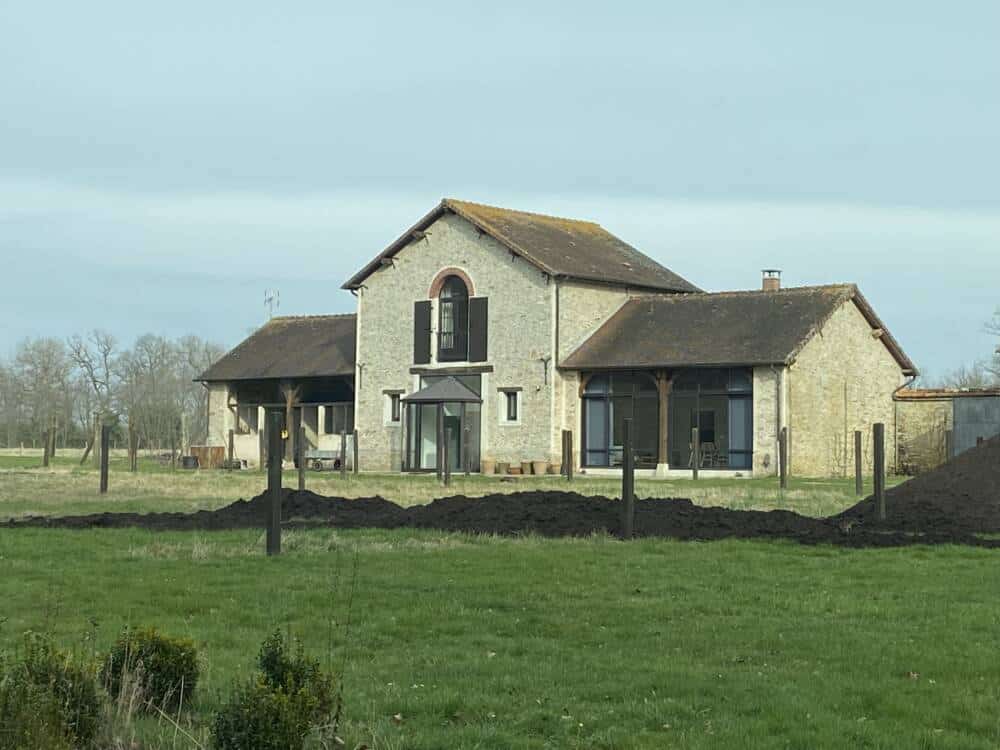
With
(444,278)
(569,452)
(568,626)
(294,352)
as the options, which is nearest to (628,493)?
(568,626)

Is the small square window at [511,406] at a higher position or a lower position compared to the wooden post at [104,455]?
higher

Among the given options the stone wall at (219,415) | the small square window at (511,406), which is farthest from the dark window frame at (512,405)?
the stone wall at (219,415)

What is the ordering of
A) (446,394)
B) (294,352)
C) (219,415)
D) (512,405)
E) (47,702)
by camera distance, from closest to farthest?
(47,702) → (446,394) → (512,405) → (294,352) → (219,415)

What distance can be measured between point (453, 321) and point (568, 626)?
39027mm

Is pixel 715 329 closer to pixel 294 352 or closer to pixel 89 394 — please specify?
pixel 294 352

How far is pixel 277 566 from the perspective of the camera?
15.4m

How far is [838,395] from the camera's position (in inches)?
1838

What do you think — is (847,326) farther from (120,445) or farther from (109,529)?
(120,445)

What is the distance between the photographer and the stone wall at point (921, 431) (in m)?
48.6

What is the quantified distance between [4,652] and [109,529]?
37.9 ft

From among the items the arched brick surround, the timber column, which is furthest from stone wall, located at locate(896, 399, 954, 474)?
the arched brick surround

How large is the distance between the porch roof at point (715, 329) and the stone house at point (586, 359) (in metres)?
0.07

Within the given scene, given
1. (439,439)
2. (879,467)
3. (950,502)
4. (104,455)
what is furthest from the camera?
(439,439)

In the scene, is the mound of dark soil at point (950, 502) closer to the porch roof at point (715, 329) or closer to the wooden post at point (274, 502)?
the wooden post at point (274, 502)
